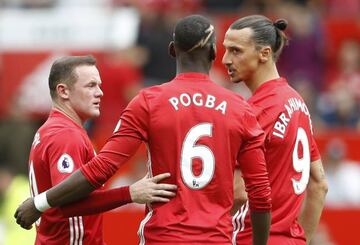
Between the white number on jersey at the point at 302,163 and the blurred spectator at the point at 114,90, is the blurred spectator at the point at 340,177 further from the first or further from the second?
the white number on jersey at the point at 302,163

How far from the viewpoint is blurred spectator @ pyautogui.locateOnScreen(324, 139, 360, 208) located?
13305 millimetres

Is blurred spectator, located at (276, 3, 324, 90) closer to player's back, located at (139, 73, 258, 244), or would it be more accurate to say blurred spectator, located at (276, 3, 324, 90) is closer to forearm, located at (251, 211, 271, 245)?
forearm, located at (251, 211, 271, 245)

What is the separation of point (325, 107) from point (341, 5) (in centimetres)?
256

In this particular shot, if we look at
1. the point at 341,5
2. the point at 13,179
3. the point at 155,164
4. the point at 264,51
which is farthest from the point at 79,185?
the point at 341,5

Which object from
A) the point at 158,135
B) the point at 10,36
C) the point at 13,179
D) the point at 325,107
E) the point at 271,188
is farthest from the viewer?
the point at 10,36

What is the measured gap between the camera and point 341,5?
17453mm

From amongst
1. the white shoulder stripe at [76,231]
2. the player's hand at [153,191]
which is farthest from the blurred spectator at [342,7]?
the player's hand at [153,191]

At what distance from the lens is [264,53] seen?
7.59 m

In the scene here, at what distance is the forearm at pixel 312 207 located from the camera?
312 inches

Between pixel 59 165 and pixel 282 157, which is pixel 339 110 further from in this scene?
pixel 59 165

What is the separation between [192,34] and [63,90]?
1.10 meters

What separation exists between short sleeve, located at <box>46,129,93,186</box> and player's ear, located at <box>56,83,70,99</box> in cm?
31

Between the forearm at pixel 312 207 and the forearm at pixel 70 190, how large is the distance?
5.40 ft

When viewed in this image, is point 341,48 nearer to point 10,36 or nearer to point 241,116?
point 10,36
